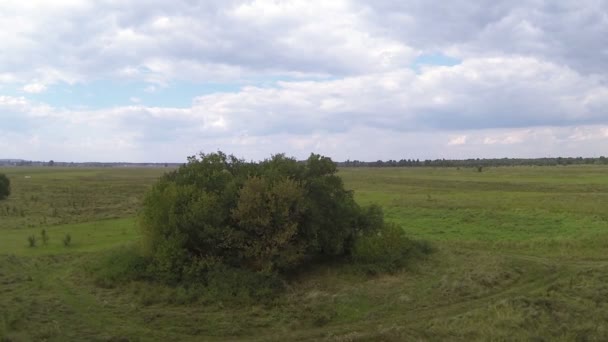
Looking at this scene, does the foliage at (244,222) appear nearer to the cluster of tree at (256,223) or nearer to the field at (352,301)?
the cluster of tree at (256,223)

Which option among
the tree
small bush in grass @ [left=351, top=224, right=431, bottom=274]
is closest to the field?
small bush in grass @ [left=351, top=224, right=431, bottom=274]

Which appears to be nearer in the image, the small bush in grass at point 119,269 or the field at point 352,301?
the field at point 352,301

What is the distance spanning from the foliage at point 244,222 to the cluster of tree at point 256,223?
0.15 feet

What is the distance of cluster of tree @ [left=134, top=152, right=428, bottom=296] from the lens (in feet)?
75.8

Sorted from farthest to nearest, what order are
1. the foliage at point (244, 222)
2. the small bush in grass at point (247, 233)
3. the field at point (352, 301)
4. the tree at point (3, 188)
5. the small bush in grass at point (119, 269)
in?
the tree at point (3, 188) → the foliage at point (244, 222) → the small bush in grass at point (119, 269) → the small bush in grass at point (247, 233) → the field at point (352, 301)

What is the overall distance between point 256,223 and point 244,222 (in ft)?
1.81

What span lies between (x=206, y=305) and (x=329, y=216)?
833cm

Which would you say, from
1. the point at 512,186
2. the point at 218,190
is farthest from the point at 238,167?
the point at 512,186

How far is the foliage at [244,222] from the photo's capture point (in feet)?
75.7

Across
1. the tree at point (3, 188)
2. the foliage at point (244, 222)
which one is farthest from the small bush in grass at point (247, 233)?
the tree at point (3, 188)

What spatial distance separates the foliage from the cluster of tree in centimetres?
5

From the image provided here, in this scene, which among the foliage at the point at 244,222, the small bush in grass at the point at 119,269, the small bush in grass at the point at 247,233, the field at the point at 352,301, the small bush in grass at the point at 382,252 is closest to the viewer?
the field at the point at 352,301

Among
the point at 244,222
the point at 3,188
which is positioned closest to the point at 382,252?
the point at 244,222

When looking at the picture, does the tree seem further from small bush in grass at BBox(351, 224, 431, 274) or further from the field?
small bush in grass at BBox(351, 224, 431, 274)
